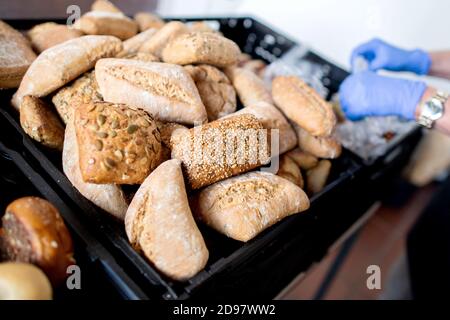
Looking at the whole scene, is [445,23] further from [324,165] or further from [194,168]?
[194,168]

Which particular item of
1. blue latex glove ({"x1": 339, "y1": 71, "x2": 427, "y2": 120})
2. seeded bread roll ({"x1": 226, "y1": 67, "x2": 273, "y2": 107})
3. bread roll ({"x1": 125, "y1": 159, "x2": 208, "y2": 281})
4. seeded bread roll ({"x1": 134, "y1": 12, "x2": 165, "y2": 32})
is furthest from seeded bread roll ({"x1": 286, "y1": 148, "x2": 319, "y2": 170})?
seeded bread roll ({"x1": 134, "y1": 12, "x2": 165, "y2": 32})

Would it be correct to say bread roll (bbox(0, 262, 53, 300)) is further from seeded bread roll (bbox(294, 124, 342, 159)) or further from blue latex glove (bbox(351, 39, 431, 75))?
blue latex glove (bbox(351, 39, 431, 75))

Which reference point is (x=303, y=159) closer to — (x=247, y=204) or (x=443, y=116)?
(x=247, y=204)

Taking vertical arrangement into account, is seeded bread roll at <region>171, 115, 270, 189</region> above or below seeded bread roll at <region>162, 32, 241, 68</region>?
below

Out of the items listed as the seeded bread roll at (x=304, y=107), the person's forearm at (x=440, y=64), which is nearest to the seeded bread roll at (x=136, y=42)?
the seeded bread roll at (x=304, y=107)

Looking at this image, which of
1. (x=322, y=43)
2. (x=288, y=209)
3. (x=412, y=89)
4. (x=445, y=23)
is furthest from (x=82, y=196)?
(x=445, y=23)

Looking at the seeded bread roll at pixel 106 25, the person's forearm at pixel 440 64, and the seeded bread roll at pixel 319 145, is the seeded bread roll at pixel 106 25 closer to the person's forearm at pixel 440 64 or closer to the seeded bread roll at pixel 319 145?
the seeded bread roll at pixel 319 145
